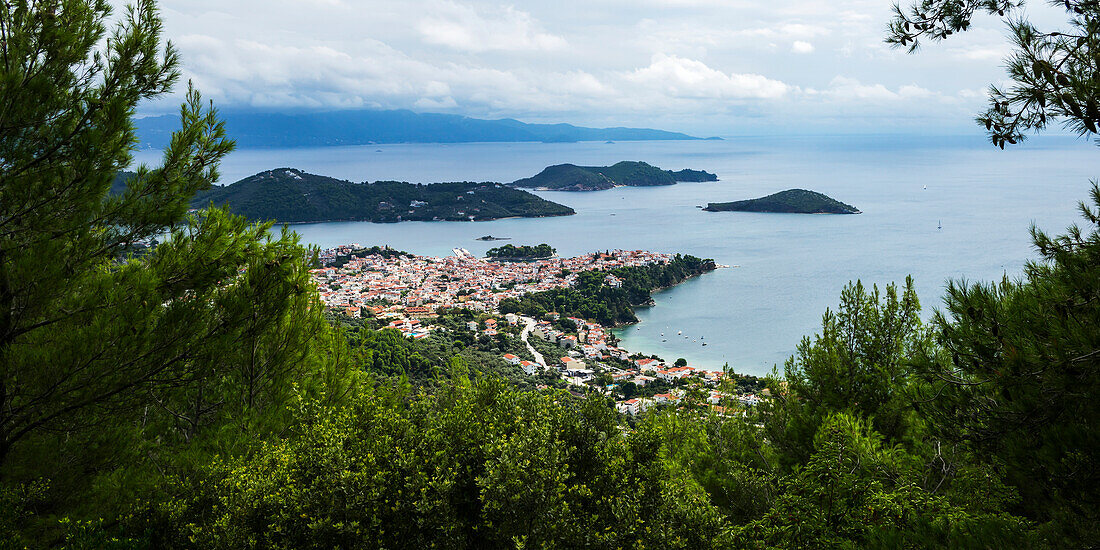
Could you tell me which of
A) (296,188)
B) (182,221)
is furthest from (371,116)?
(182,221)

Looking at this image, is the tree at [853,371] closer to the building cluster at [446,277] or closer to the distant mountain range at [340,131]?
the building cluster at [446,277]

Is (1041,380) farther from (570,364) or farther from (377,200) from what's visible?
(377,200)

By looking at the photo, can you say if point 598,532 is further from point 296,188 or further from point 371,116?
point 371,116

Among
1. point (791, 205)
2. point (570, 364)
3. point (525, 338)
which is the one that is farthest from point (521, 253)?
point (791, 205)

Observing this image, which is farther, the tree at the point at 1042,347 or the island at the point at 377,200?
the island at the point at 377,200

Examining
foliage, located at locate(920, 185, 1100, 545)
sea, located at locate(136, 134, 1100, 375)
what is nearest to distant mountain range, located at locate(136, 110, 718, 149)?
sea, located at locate(136, 134, 1100, 375)

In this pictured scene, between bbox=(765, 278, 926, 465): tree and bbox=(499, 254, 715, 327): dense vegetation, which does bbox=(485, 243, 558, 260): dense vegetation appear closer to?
bbox=(499, 254, 715, 327): dense vegetation

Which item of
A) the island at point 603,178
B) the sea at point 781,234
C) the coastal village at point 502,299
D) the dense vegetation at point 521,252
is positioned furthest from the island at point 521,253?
the island at point 603,178
